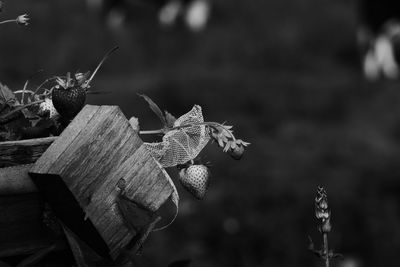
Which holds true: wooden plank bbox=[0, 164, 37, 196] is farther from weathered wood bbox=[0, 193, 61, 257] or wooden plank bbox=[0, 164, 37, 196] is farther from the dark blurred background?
the dark blurred background

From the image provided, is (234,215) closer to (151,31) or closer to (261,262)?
(261,262)

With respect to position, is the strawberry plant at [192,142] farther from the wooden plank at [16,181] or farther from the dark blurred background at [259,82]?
the dark blurred background at [259,82]

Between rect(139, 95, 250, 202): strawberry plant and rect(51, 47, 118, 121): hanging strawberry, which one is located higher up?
rect(51, 47, 118, 121): hanging strawberry

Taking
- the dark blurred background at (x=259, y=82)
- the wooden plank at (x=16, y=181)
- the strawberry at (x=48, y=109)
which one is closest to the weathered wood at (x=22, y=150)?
the wooden plank at (x=16, y=181)

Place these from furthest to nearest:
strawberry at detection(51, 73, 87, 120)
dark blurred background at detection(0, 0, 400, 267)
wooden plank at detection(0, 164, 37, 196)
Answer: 1. dark blurred background at detection(0, 0, 400, 267)
2. strawberry at detection(51, 73, 87, 120)
3. wooden plank at detection(0, 164, 37, 196)

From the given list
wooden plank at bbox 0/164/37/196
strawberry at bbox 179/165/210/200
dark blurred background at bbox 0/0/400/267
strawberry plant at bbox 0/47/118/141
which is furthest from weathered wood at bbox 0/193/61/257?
dark blurred background at bbox 0/0/400/267

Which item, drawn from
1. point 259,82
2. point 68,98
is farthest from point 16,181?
point 259,82
